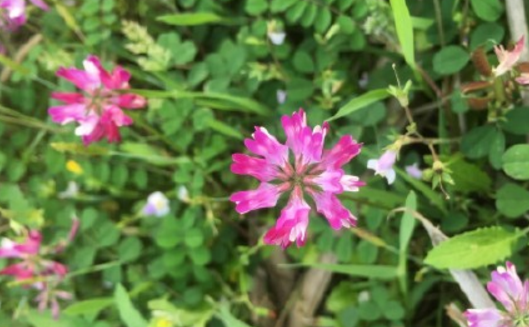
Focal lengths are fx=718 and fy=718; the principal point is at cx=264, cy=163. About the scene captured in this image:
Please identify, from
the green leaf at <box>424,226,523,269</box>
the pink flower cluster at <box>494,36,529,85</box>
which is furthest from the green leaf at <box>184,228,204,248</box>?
the pink flower cluster at <box>494,36,529,85</box>

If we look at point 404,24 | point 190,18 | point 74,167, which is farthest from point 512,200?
point 74,167

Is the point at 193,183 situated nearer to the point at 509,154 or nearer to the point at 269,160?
the point at 269,160

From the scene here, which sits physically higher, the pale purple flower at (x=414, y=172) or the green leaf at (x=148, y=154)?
the green leaf at (x=148, y=154)

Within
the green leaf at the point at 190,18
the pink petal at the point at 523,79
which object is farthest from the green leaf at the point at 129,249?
the pink petal at the point at 523,79

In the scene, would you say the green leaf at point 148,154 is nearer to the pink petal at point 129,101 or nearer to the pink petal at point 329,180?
the pink petal at point 129,101

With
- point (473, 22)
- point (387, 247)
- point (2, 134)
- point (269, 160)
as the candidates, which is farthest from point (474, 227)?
point (2, 134)

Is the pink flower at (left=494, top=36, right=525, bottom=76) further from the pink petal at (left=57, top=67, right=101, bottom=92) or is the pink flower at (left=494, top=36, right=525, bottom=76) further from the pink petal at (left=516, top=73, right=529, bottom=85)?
the pink petal at (left=57, top=67, right=101, bottom=92)
